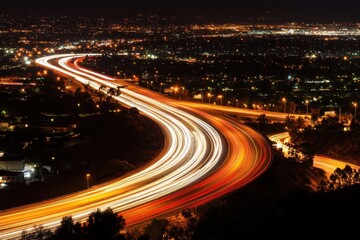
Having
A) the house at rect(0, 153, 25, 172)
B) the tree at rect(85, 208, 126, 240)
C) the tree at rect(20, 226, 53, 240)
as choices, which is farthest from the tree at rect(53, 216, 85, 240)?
the house at rect(0, 153, 25, 172)

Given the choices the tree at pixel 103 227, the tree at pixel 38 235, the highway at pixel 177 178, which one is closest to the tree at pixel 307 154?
the highway at pixel 177 178

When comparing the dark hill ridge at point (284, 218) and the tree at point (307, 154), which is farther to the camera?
the tree at point (307, 154)

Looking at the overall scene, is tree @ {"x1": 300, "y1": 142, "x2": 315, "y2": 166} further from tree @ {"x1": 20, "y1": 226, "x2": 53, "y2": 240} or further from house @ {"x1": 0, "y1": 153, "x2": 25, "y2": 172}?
tree @ {"x1": 20, "y1": 226, "x2": 53, "y2": 240}

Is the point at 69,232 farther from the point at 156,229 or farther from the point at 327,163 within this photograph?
the point at 327,163

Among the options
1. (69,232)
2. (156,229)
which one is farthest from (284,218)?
(69,232)

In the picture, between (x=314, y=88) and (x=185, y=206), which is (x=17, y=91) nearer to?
(x=314, y=88)

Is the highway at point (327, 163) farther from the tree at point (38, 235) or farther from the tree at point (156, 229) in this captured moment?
the tree at point (38, 235)
